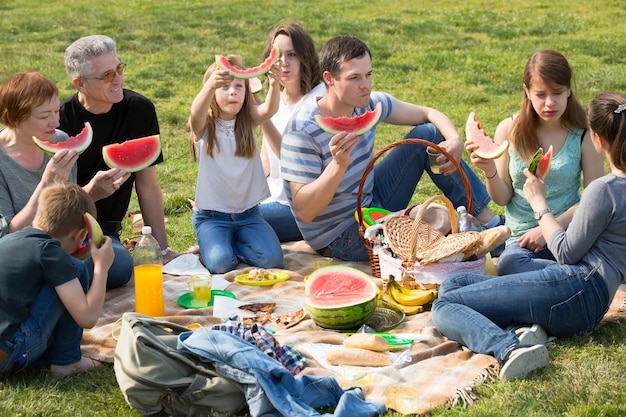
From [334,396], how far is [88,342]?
154 centimetres

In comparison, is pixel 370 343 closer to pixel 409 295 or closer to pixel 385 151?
pixel 409 295

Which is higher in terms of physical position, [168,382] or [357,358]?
[168,382]

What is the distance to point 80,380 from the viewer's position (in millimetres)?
4441

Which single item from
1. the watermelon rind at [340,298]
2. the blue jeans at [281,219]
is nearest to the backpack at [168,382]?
the watermelon rind at [340,298]

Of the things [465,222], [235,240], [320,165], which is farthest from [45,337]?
[465,222]

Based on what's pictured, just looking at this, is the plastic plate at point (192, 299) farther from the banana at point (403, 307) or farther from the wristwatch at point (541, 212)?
the wristwatch at point (541, 212)

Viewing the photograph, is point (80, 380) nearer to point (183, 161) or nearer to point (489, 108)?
point (183, 161)

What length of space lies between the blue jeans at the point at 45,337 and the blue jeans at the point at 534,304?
1.90 m

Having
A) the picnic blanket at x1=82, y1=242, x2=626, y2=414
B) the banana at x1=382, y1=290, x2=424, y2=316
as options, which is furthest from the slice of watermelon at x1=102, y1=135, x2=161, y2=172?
the banana at x1=382, y1=290, x2=424, y2=316

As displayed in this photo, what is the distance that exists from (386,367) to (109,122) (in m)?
2.78

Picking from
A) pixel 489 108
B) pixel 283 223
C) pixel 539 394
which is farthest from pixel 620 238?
pixel 489 108

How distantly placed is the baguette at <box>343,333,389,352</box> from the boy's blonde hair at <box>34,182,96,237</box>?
4.86 ft

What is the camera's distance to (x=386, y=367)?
175 inches

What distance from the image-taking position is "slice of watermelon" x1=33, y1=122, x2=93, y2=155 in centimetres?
529
